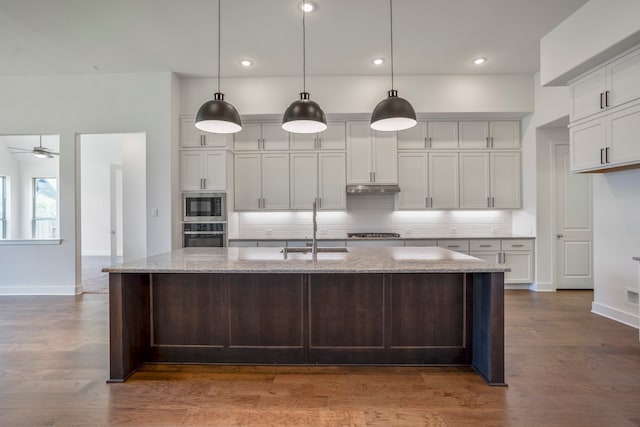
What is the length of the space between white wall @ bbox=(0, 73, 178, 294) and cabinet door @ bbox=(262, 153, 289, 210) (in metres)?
1.37

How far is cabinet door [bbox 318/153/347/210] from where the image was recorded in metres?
5.11

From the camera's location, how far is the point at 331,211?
536cm

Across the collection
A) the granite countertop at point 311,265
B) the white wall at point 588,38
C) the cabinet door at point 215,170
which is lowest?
the granite countertop at point 311,265

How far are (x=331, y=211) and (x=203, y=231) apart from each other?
2.00 meters

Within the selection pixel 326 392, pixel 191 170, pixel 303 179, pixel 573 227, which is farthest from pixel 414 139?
pixel 326 392

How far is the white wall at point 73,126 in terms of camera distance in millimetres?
4695

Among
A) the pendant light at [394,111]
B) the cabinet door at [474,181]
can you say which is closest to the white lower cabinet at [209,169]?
the pendant light at [394,111]

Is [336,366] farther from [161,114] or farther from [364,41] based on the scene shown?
[161,114]

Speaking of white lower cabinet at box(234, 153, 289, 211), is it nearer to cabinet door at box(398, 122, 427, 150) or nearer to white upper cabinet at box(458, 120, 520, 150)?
cabinet door at box(398, 122, 427, 150)

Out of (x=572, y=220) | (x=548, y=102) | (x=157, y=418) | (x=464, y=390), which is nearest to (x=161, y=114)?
(x=157, y=418)

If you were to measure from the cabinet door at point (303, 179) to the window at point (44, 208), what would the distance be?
642cm

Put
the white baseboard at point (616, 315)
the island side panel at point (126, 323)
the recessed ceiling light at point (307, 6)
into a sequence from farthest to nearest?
the white baseboard at point (616, 315) → the recessed ceiling light at point (307, 6) → the island side panel at point (126, 323)

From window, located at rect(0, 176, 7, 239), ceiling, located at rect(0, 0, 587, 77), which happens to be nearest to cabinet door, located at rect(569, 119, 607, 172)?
ceiling, located at rect(0, 0, 587, 77)

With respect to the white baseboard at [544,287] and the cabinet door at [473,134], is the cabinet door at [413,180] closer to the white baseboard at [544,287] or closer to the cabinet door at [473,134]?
the cabinet door at [473,134]
